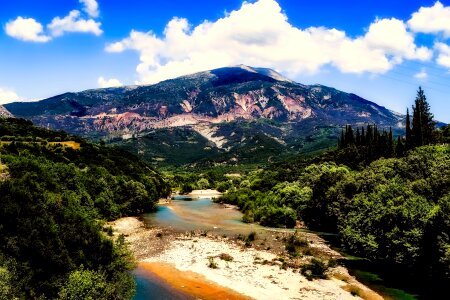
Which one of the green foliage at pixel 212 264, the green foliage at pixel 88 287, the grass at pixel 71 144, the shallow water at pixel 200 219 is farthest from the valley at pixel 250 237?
the grass at pixel 71 144

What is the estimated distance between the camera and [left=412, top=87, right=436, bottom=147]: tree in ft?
390

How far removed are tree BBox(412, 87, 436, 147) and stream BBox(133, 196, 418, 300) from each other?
5046cm

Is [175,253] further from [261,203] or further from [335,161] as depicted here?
[335,161]

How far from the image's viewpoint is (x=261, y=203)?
124 m

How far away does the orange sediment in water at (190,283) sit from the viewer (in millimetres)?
49562

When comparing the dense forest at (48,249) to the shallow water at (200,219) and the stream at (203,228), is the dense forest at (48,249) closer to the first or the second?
the stream at (203,228)

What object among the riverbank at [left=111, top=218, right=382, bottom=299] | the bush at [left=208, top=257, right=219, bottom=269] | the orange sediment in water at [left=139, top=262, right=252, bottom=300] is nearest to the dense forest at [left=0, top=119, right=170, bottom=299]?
the orange sediment in water at [left=139, top=262, right=252, bottom=300]

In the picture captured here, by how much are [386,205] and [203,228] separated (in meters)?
47.2

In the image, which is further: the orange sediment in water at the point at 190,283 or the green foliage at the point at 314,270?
the green foliage at the point at 314,270

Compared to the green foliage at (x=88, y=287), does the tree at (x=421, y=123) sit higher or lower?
higher

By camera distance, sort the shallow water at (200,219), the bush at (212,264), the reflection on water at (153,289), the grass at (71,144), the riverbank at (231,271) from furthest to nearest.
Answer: the grass at (71,144), the shallow water at (200,219), the bush at (212,264), the riverbank at (231,271), the reflection on water at (153,289)

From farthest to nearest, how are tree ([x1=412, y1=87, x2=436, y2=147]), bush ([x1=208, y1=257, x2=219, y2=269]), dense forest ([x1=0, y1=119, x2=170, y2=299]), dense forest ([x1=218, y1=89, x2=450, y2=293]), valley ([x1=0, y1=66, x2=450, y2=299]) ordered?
tree ([x1=412, y1=87, x2=436, y2=147]) < bush ([x1=208, y1=257, x2=219, y2=269]) < dense forest ([x1=218, y1=89, x2=450, y2=293]) < valley ([x1=0, y1=66, x2=450, y2=299]) < dense forest ([x1=0, y1=119, x2=170, y2=299])

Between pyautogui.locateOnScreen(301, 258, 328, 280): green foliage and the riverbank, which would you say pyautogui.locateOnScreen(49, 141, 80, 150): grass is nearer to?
the riverbank

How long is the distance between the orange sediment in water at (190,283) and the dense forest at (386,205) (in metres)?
22.9
